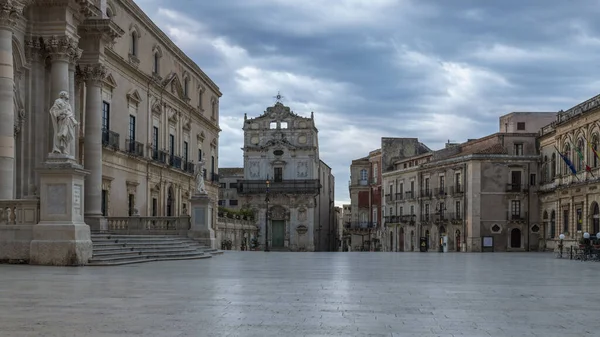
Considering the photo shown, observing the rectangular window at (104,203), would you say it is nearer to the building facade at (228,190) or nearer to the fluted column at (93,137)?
the fluted column at (93,137)

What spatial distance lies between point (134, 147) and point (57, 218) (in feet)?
63.9

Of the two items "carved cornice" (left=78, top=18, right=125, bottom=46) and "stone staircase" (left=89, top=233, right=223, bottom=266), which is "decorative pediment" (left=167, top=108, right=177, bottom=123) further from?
"carved cornice" (left=78, top=18, right=125, bottom=46)

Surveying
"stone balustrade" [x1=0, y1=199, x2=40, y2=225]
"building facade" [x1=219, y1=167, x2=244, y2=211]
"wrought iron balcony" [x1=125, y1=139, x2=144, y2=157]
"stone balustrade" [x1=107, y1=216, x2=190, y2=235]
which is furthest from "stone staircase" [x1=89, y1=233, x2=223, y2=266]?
"building facade" [x1=219, y1=167, x2=244, y2=211]

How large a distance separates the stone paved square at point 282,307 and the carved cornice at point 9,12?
341 inches

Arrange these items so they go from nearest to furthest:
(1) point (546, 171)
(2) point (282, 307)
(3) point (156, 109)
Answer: (2) point (282, 307)
(3) point (156, 109)
(1) point (546, 171)

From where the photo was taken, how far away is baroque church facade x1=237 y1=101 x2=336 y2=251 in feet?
274

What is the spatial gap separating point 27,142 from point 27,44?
3146 millimetres

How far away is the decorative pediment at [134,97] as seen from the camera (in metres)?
38.5

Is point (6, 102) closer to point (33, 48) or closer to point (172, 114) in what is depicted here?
point (33, 48)

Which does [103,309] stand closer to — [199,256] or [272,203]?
[199,256]

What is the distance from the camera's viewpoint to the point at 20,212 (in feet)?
66.6

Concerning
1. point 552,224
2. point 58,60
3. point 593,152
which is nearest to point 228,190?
point 552,224

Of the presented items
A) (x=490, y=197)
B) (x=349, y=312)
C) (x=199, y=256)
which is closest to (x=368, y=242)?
(x=490, y=197)

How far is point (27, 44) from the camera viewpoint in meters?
24.8
